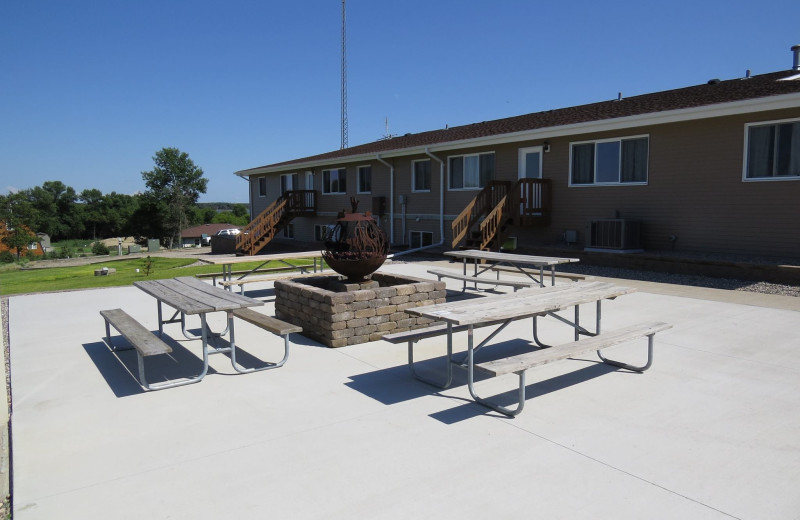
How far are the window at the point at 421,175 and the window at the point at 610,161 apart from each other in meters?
5.64

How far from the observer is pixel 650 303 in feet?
26.5

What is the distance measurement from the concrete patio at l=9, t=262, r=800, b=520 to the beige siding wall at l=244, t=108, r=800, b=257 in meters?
5.44

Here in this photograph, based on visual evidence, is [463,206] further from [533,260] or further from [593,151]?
[533,260]

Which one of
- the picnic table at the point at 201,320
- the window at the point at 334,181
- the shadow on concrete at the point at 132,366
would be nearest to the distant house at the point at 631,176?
A: the window at the point at 334,181

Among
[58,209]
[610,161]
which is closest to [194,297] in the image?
[610,161]

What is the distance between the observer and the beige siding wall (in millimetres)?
10367

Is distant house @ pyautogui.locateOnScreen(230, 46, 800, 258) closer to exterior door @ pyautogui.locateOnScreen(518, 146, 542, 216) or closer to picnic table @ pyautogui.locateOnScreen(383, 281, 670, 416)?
exterior door @ pyautogui.locateOnScreen(518, 146, 542, 216)

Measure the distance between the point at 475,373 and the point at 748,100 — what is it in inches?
328

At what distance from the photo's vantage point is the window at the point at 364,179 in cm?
2119

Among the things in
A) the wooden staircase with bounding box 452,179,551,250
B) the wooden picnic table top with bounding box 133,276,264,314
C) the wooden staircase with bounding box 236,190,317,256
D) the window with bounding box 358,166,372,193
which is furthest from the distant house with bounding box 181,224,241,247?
the wooden picnic table top with bounding box 133,276,264,314

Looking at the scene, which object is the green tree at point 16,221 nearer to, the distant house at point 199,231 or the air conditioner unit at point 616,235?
the distant house at point 199,231

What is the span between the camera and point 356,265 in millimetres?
6605

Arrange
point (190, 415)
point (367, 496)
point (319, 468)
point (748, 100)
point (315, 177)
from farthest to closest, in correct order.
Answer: point (315, 177) → point (748, 100) → point (190, 415) → point (319, 468) → point (367, 496)

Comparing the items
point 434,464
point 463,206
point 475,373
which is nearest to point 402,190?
point 463,206
